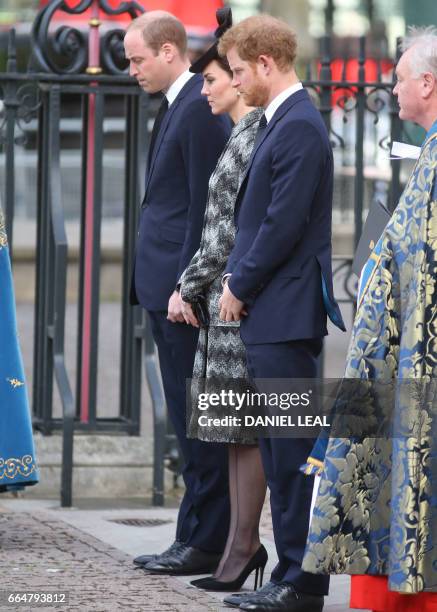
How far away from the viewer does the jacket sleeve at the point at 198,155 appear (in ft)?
16.6

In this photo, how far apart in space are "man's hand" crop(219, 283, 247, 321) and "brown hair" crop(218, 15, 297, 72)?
71 cm

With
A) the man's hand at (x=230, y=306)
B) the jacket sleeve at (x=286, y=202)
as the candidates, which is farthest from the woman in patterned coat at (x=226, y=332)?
the jacket sleeve at (x=286, y=202)

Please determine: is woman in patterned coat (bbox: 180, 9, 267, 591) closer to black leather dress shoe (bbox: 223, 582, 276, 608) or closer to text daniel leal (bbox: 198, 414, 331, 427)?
text daniel leal (bbox: 198, 414, 331, 427)

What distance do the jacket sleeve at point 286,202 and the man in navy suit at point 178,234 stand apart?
2.17 ft

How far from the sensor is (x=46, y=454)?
23.0 feet

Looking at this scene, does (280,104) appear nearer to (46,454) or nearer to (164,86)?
(164,86)

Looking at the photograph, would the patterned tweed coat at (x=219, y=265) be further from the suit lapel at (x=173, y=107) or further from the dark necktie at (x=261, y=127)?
the suit lapel at (x=173, y=107)

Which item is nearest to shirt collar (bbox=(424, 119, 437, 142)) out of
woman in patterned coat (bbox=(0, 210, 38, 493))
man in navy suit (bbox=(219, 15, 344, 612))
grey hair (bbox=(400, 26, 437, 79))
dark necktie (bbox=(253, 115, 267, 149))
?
grey hair (bbox=(400, 26, 437, 79))

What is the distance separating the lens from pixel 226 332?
15.9 feet

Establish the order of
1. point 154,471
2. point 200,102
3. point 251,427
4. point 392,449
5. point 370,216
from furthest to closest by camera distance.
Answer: point 154,471 < point 200,102 < point 251,427 < point 370,216 < point 392,449

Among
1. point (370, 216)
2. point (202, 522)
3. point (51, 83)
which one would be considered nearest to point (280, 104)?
point (370, 216)

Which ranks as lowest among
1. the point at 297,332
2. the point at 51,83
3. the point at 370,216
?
the point at 297,332

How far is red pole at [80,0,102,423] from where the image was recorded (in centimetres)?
698

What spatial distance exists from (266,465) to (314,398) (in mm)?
254
